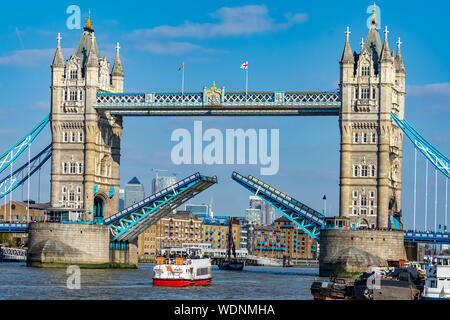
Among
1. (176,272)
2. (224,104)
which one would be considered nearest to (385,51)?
(224,104)

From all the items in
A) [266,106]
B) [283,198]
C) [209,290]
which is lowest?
[209,290]

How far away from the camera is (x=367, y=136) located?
291 ft

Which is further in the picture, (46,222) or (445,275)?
(46,222)

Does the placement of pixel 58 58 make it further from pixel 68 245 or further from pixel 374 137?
pixel 374 137

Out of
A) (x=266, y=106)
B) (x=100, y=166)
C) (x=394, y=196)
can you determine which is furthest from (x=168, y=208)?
(x=394, y=196)

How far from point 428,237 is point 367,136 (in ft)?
→ 35.4

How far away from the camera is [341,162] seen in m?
89.2

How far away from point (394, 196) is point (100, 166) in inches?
1168

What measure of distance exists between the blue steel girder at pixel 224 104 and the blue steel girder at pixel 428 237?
13.4m

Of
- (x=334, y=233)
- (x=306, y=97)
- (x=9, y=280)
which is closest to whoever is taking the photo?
(x=9, y=280)

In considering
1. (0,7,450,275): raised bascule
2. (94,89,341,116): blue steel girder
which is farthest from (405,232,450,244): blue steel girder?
(94,89,341,116): blue steel girder

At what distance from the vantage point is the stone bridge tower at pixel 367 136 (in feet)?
289

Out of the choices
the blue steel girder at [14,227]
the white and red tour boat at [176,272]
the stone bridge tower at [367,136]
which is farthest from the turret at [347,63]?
the blue steel girder at [14,227]

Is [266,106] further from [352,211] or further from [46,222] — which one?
[46,222]
